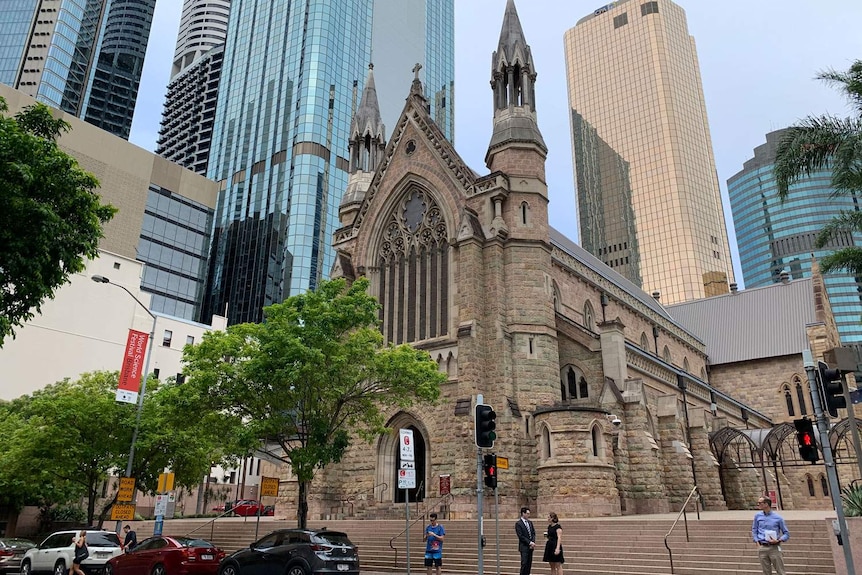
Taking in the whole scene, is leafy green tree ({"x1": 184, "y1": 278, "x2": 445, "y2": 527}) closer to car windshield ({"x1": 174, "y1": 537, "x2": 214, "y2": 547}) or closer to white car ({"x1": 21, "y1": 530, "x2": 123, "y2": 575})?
car windshield ({"x1": 174, "y1": 537, "x2": 214, "y2": 547})

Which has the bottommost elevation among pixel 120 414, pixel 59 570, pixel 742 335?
pixel 59 570

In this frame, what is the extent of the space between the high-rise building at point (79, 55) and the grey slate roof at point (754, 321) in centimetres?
10678

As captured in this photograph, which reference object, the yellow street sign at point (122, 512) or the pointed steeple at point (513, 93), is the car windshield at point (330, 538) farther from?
the pointed steeple at point (513, 93)

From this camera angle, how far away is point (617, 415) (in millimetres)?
28047

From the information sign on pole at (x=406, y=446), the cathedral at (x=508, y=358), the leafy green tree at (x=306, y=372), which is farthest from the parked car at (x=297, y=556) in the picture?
the cathedral at (x=508, y=358)

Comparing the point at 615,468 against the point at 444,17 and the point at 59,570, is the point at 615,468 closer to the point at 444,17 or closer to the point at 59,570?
the point at 59,570

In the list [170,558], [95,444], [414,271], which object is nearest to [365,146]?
[414,271]

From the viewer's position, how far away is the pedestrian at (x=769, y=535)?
12281 mm

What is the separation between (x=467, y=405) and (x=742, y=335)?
126 feet

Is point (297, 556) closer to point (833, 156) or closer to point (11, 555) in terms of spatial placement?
point (11, 555)

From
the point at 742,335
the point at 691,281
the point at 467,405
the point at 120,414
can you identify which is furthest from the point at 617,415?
the point at 691,281

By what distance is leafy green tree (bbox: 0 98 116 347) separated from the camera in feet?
47.6

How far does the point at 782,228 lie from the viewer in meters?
140

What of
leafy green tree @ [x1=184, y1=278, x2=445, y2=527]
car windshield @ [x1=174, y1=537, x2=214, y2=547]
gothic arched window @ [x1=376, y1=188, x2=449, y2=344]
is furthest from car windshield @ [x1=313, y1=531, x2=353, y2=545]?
gothic arched window @ [x1=376, y1=188, x2=449, y2=344]
